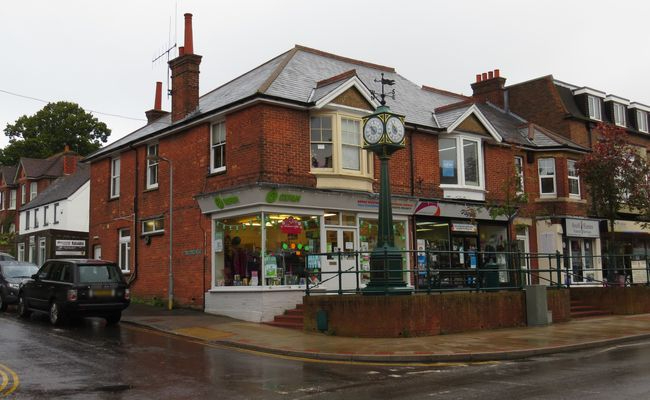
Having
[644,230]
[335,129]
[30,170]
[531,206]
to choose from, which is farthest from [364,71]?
[30,170]

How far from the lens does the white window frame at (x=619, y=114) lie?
32.2 metres

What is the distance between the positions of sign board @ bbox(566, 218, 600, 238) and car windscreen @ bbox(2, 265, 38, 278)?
823 inches

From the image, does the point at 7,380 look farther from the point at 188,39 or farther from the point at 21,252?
the point at 21,252

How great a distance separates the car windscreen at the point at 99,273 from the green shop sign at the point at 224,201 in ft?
11.6

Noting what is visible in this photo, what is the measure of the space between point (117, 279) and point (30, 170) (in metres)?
39.1

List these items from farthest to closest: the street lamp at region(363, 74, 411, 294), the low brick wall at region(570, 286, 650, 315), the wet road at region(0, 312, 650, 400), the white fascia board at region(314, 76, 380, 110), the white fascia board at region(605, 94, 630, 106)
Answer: the white fascia board at region(605, 94, 630, 106) < the low brick wall at region(570, 286, 650, 315) < the white fascia board at region(314, 76, 380, 110) < the street lamp at region(363, 74, 411, 294) < the wet road at region(0, 312, 650, 400)

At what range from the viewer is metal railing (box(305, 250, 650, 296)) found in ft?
50.4

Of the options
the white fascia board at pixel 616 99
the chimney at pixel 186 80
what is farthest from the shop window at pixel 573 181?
the chimney at pixel 186 80

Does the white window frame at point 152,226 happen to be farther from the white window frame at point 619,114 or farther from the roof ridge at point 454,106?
the white window frame at point 619,114

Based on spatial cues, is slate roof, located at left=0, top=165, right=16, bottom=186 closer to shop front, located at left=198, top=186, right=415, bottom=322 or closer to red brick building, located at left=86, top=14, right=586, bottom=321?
red brick building, located at left=86, top=14, right=586, bottom=321

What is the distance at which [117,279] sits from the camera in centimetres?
1653

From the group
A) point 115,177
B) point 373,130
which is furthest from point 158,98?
point 373,130

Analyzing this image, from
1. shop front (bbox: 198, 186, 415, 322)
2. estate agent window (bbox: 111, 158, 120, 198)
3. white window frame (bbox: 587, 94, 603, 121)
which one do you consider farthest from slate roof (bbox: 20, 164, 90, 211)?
white window frame (bbox: 587, 94, 603, 121)

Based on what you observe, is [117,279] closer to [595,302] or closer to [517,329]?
[517,329]
